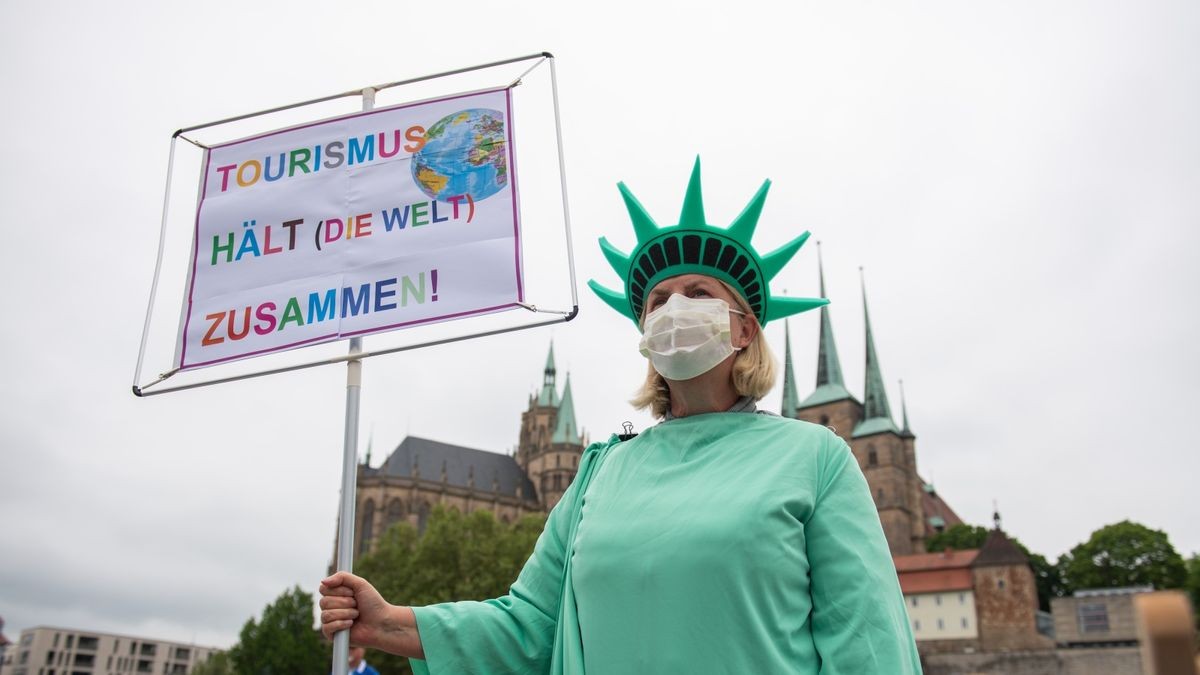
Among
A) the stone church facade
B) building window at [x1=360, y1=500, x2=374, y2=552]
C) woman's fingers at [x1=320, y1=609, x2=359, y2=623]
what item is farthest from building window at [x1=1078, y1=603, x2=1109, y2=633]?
woman's fingers at [x1=320, y1=609, x2=359, y2=623]

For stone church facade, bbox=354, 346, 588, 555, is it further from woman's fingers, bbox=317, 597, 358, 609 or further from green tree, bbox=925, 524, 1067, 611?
woman's fingers, bbox=317, 597, 358, 609

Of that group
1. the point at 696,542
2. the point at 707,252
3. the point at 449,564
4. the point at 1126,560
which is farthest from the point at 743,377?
the point at 1126,560

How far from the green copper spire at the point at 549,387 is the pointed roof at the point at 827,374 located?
23945mm

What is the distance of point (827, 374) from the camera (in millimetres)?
74625

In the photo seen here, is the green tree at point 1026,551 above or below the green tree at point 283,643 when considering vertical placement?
above

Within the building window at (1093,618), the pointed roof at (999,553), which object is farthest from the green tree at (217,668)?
the building window at (1093,618)

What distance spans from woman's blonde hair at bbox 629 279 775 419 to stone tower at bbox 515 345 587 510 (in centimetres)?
7430

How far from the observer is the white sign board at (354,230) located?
2.96m

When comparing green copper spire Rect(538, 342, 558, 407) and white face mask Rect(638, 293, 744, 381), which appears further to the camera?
green copper spire Rect(538, 342, 558, 407)

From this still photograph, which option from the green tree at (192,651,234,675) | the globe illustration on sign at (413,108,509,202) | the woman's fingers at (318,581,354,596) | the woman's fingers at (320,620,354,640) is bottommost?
the green tree at (192,651,234,675)

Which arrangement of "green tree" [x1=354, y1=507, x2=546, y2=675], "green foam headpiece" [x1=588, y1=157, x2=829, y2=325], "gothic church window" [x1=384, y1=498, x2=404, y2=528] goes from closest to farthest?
1. "green foam headpiece" [x1=588, y1=157, x2=829, y2=325]
2. "green tree" [x1=354, y1=507, x2=546, y2=675]
3. "gothic church window" [x1=384, y1=498, x2=404, y2=528]

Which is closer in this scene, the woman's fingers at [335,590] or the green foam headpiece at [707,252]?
the woman's fingers at [335,590]

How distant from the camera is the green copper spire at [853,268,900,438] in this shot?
235 ft

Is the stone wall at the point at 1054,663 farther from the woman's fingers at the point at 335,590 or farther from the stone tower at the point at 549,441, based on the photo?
the woman's fingers at the point at 335,590
